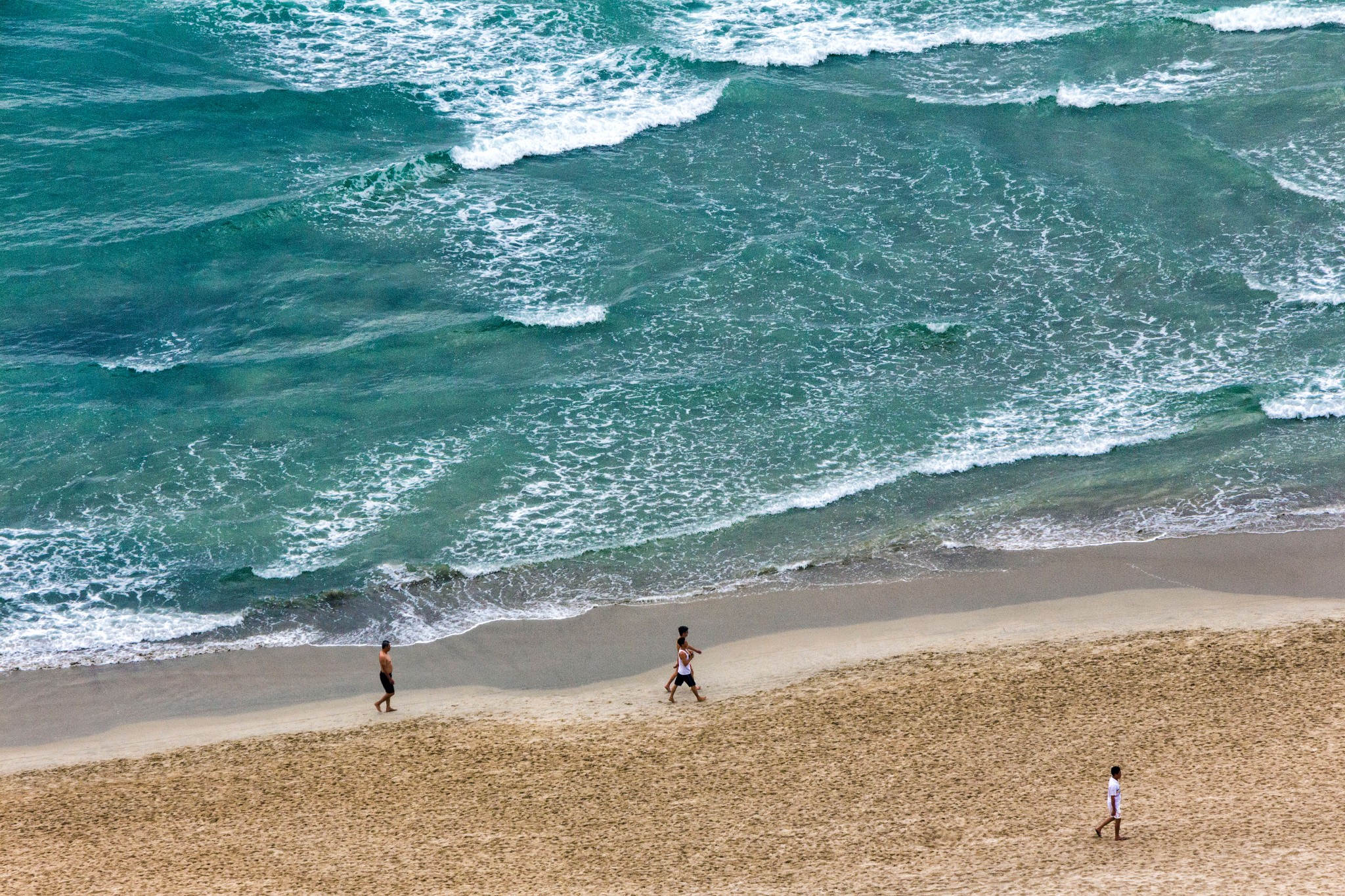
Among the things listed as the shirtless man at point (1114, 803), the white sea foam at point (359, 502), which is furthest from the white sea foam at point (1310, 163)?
the white sea foam at point (359, 502)

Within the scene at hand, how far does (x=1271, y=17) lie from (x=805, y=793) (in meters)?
32.4

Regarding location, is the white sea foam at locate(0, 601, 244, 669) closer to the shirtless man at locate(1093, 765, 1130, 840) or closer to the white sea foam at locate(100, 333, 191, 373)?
the white sea foam at locate(100, 333, 191, 373)

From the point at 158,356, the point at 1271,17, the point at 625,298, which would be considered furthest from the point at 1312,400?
the point at 158,356

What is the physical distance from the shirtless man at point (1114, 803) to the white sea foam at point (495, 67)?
2327cm

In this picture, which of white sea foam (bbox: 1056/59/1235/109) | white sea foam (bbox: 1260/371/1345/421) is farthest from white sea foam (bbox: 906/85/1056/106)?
white sea foam (bbox: 1260/371/1345/421)

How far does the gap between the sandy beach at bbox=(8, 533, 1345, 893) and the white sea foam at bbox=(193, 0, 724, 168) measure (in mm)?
17347

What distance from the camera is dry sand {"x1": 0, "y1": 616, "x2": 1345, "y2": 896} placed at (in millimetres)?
17047

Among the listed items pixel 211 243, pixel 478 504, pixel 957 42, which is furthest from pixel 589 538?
pixel 957 42

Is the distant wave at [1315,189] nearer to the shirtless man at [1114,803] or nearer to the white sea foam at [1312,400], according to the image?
the white sea foam at [1312,400]

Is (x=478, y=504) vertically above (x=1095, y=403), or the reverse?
(x=1095, y=403)

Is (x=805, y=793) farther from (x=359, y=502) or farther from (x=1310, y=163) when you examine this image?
(x=1310, y=163)

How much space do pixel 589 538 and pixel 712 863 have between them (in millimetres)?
8424

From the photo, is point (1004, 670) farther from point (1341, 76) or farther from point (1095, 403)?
point (1341, 76)

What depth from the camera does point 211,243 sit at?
31.8m
